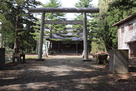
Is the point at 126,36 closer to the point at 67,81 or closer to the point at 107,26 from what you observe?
the point at 107,26

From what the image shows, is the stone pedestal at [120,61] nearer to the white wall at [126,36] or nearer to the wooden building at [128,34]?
the wooden building at [128,34]

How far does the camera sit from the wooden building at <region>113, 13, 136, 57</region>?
1585 cm

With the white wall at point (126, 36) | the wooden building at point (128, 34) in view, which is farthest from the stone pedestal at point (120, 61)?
the white wall at point (126, 36)

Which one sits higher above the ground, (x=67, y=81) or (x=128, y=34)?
(x=128, y=34)

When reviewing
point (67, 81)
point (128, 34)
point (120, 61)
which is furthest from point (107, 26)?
point (67, 81)

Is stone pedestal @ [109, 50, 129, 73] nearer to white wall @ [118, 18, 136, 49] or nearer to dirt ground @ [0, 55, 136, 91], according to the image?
dirt ground @ [0, 55, 136, 91]

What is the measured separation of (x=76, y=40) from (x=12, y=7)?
507 inches

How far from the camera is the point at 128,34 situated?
1717 cm

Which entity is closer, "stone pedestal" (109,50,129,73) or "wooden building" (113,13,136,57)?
"stone pedestal" (109,50,129,73)

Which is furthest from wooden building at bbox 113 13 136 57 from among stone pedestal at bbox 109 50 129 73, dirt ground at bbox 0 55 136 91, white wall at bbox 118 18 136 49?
dirt ground at bbox 0 55 136 91

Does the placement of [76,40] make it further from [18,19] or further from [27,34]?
[18,19]

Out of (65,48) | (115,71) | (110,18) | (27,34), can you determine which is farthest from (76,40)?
(115,71)

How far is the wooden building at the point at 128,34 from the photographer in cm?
1585

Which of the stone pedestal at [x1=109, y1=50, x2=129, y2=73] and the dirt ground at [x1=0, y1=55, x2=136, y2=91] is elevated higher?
the stone pedestal at [x1=109, y1=50, x2=129, y2=73]
